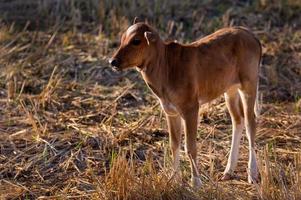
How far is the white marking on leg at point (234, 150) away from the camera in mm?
6957

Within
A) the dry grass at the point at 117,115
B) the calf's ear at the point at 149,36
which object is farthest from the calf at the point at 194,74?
the dry grass at the point at 117,115

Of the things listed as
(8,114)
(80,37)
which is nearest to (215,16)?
(80,37)

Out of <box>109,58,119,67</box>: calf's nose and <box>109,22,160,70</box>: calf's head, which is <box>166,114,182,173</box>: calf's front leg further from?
<box>109,58,119,67</box>: calf's nose

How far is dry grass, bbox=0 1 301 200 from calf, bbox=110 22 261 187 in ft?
0.80

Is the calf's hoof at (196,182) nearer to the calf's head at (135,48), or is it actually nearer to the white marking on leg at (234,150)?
the white marking on leg at (234,150)

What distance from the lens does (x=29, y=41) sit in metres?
11.3

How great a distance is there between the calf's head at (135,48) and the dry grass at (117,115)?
0.77 metres

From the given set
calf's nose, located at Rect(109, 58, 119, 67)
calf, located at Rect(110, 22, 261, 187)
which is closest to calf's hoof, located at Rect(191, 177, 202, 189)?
calf, located at Rect(110, 22, 261, 187)

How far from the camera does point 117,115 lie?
338 inches

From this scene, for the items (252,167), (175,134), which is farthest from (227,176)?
(175,134)

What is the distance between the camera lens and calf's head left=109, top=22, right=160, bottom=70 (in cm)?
606

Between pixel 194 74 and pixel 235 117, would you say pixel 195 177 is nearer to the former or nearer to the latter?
pixel 194 74

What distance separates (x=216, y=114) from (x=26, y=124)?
2.14 metres

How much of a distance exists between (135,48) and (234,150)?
5.14 ft
